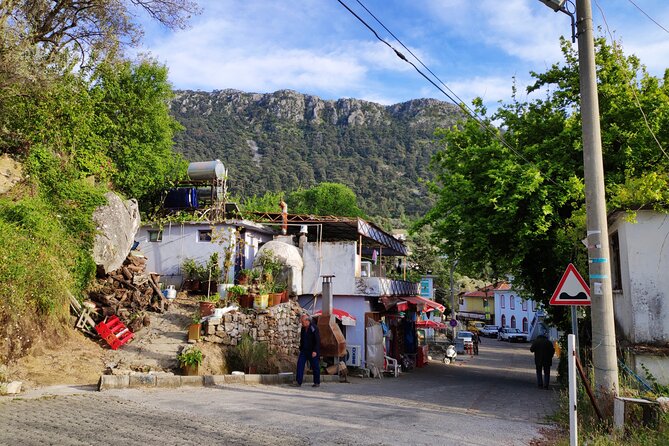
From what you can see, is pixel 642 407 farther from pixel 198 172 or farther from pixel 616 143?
pixel 198 172

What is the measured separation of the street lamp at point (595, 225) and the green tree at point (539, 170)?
6016mm

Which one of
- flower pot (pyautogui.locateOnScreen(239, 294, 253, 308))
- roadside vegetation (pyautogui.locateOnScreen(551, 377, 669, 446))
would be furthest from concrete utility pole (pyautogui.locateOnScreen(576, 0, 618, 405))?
flower pot (pyautogui.locateOnScreen(239, 294, 253, 308))

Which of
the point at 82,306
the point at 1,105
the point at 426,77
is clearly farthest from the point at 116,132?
the point at 426,77

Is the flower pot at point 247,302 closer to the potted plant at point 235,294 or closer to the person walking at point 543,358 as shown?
the potted plant at point 235,294

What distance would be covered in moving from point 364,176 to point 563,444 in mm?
107217

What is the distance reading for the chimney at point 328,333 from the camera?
1617 centimetres

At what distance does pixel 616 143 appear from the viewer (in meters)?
17.2

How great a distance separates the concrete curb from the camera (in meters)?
10.4

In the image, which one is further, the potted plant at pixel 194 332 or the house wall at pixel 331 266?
the house wall at pixel 331 266

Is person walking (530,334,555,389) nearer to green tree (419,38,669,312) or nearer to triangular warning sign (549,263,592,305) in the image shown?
green tree (419,38,669,312)

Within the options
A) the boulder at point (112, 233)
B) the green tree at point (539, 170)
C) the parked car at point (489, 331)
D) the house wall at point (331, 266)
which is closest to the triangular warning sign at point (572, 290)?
the green tree at point (539, 170)

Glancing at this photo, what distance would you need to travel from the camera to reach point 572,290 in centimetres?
869

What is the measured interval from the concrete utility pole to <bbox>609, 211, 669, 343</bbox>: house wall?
3.76 m

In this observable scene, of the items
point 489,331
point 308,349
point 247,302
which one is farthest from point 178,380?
point 489,331
